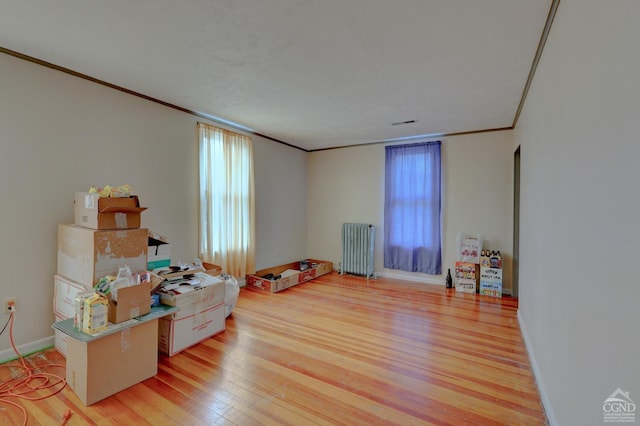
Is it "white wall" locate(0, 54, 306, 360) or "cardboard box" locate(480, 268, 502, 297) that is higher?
"white wall" locate(0, 54, 306, 360)

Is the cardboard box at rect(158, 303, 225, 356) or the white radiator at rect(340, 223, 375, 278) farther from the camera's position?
the white radiator at rect(340, 223, 375, 278)

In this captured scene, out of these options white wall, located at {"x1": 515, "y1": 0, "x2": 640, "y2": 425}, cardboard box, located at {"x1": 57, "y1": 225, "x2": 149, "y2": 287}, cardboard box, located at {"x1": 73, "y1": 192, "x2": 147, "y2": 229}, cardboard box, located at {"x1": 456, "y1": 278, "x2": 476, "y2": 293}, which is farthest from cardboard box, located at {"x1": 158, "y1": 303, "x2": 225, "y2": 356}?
cardboard box, located at {"x1": 456, "y1": 278, "x2": 476, "y2": 293}

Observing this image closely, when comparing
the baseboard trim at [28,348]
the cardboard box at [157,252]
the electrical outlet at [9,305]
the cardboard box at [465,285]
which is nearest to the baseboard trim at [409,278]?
the cardboard box at [465,285]

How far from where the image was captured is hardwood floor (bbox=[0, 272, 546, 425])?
175 centimetres

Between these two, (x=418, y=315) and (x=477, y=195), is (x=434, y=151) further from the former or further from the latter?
(x=418, y=315)

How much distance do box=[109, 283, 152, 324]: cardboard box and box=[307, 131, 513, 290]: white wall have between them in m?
4.01

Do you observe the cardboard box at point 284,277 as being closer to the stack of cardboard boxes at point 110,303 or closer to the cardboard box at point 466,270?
the stack of cardboard boxes at point 110,303

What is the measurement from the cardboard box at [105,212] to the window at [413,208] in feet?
13.2

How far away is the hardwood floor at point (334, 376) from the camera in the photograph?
175 cm

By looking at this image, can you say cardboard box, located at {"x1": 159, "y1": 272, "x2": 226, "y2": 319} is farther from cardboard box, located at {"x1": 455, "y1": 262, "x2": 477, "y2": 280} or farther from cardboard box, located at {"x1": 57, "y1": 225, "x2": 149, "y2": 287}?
cardboard box, located at {"x1": 455, "y1": 262, "x2": 477, "y2": 280}

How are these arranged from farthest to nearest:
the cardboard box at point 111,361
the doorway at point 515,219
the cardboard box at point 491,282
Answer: the cardboard box at point 491,282, the doorway at point 515,219, the cardboard box at point 111,361

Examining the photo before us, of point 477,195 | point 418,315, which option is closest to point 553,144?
point 418,315

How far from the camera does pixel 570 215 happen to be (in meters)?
1.40

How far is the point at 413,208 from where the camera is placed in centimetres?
494
